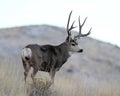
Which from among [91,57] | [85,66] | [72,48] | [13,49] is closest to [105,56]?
[91,57]

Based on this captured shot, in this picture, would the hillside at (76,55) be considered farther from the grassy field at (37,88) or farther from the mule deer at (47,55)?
the mule deer at (47,55)

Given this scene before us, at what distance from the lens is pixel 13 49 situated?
29141mm

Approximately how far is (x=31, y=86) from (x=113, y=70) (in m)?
22.4

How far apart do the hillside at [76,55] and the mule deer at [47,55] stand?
16155mm

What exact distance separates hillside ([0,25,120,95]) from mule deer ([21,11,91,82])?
53.0 feet

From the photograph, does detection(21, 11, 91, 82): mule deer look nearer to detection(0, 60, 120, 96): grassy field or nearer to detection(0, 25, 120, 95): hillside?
detection(0, 60, 120, 96): grassy field

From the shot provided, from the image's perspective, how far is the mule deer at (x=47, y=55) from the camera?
1026cm

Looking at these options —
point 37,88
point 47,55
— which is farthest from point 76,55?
point 37,88

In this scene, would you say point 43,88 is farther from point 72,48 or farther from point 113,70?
point 113,70

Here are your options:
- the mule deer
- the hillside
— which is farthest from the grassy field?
the hillside

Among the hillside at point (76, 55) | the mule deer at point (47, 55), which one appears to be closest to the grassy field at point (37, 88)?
the mule deer at point (47, 55)

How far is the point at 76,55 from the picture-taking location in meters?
33.3

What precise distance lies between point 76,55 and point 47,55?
22550 millimetres

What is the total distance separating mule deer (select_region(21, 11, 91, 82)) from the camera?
33.7ft
